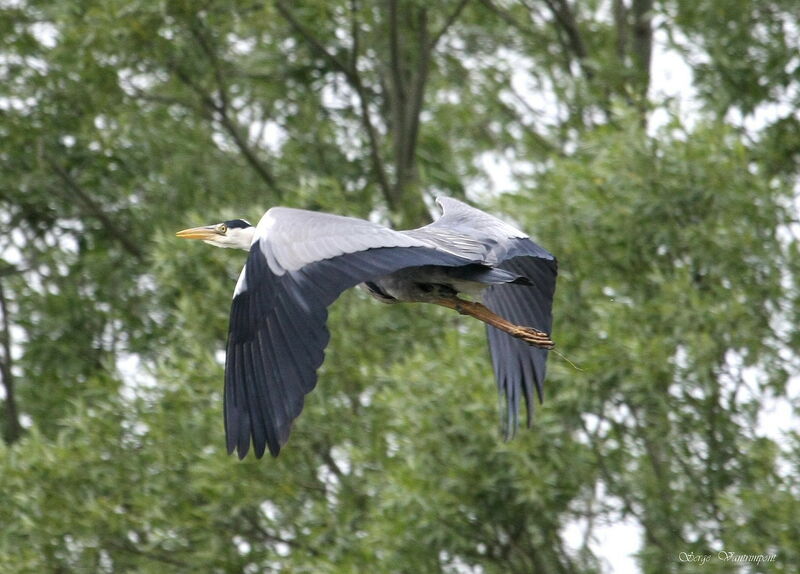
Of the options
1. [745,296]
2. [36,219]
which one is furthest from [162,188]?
[745,296]

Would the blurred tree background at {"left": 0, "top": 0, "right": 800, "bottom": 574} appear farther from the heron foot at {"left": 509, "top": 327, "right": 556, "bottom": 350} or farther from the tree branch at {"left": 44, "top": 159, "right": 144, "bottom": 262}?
the heron foot at {"left": 509, "top": 327, "right": 556, "bottom": 350}

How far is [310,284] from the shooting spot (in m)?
6.71

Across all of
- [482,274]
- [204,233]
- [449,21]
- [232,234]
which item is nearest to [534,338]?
[482,274]

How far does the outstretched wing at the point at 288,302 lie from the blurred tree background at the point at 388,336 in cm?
322

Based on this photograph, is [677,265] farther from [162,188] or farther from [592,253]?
[162,188]

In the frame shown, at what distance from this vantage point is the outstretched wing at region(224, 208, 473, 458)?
6.40 meters

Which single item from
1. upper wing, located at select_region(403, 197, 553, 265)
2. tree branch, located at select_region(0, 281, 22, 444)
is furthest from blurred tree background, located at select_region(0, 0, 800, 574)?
upper wing, located at select_region(403, 197, 553, 265)

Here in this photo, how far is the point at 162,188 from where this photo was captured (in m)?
14.6

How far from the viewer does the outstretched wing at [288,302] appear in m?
6.40

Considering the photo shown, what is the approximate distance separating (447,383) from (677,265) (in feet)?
6.33

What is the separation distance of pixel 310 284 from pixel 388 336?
5.30 meters

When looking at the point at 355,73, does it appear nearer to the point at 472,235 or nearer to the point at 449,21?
the point at 449,21

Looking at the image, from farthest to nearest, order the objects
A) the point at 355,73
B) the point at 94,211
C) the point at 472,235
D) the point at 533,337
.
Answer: the point at 355,73, the point at 94,211, the point at 472,235, the point at 533,337

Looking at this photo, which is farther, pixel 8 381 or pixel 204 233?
pixel 8 381
